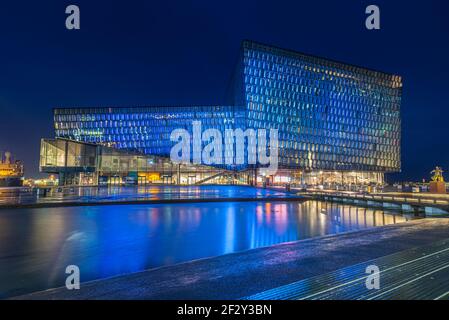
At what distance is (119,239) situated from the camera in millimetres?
13773

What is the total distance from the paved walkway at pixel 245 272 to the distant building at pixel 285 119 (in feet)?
241

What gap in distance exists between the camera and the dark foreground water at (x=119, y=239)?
9.27 m

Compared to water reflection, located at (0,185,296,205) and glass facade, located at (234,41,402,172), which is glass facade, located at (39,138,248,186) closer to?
glass facade, located at (234,41,402,172)

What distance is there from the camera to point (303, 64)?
94.2m

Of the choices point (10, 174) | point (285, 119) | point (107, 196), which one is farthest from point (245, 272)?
point (10, 174)

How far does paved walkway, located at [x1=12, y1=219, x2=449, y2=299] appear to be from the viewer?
573 cm

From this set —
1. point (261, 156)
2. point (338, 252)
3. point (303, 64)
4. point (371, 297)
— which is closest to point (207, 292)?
point (371, 297)

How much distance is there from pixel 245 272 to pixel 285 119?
86.0 meters

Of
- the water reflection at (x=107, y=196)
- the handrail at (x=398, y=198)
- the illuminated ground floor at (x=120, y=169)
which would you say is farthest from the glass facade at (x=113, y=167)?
the handrail at (x=398, y=198)

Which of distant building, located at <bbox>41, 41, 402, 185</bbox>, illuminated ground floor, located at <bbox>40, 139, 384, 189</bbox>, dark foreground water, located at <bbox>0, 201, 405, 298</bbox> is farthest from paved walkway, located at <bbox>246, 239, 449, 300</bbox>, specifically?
illuminated ground floor, located at <bbox>40, 139, 384, 189</bbox>

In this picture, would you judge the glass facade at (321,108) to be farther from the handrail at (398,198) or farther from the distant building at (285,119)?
the handrail at (398,198)

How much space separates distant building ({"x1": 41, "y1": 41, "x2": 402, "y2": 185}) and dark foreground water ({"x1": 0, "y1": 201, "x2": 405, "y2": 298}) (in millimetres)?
64699
